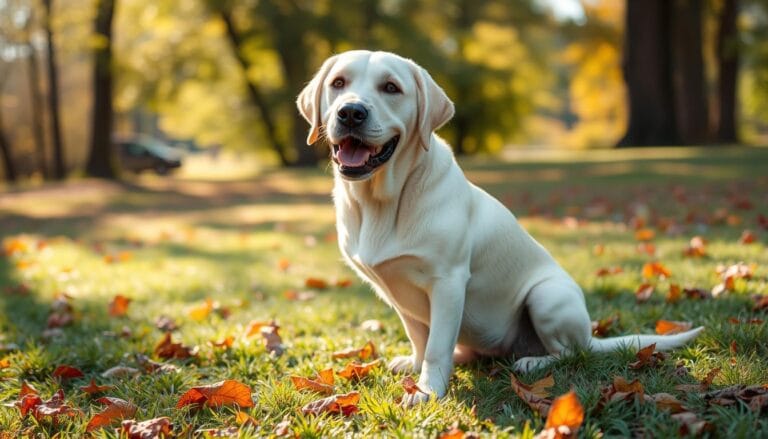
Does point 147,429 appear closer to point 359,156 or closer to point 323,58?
point 359,156

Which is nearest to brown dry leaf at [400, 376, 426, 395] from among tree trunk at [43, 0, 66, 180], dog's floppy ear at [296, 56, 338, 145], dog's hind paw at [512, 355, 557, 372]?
dog's hind paw at [512, 355, 557, 372]

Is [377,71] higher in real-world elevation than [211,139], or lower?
higher

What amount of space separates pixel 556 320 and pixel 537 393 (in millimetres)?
601

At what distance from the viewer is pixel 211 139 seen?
140 ft

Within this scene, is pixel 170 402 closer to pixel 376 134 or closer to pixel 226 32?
pixel 376 134

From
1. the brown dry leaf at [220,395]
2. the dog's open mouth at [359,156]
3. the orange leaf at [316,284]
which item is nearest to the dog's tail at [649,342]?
the dog's open mouth at [359,156]

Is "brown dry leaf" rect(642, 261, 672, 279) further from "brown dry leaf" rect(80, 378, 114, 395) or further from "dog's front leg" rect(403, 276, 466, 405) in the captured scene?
"brown dry leaf" rect(80, 378, 114, 395)

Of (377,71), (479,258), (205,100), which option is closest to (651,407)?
(479,258)

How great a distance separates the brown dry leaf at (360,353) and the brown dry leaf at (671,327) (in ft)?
5.13

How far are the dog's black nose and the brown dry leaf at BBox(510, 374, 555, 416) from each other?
1286 millimetres

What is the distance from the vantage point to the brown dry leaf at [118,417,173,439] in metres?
2.51

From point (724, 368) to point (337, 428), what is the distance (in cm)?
166

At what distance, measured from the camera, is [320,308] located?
15.8ft

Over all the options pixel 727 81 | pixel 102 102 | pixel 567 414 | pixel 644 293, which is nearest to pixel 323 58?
→ pixel 102 102
